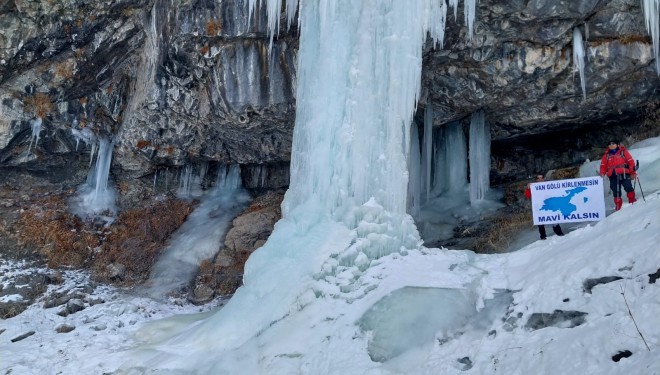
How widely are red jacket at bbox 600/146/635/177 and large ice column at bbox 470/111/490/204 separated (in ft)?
16.6

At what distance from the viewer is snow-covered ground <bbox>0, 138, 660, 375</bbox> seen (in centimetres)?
437

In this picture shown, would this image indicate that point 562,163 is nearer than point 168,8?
No

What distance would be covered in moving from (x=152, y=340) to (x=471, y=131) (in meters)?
9.53

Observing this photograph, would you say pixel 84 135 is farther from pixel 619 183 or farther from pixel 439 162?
pixel 619 183

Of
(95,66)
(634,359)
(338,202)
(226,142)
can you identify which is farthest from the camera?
(226,142)

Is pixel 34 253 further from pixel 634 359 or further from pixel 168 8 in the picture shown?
pixel 634 359

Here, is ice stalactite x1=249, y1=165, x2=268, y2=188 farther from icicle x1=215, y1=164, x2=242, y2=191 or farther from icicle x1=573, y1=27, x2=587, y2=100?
icicle x1=573, y1=27, x2=587, y2=100

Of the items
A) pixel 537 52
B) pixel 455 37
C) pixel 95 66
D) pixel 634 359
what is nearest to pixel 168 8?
pixel 95 66

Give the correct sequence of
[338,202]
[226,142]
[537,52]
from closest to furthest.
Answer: [338,202] → [537,52] → [226,142]

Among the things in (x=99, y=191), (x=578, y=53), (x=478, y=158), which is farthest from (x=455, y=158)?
(x=99, y=191)

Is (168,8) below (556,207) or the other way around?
the other way around

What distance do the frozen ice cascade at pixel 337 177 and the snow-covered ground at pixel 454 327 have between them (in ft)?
0.59

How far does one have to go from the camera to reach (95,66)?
13.3 meters

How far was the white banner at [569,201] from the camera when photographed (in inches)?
310
